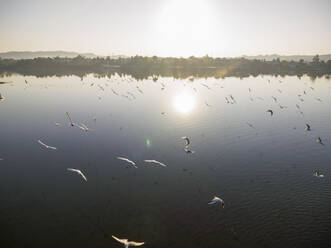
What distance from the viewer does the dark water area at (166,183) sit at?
20.0m

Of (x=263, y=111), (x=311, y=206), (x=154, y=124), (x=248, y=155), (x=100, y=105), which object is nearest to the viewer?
(x=311, y=206)

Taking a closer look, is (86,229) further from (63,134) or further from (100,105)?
(100,105)

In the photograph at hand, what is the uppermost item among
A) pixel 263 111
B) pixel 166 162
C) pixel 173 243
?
pixel 263 111

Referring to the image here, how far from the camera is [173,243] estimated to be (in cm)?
1914

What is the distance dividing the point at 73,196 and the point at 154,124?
96.0 feet

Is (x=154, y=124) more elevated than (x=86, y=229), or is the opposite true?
(x=154, y=124)

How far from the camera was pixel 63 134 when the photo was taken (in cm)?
4403

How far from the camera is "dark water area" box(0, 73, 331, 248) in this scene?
20.0m

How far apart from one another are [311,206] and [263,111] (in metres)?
44.7

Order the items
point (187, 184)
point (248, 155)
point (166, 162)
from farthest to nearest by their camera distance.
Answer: point (248, 155) < point (166, 162) < point (187, 184)

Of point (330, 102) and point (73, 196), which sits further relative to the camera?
point (330, 102)

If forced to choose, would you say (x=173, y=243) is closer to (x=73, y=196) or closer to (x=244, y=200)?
(x=244, y=200)

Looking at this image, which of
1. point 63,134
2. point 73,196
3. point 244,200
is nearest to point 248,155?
point 244,200

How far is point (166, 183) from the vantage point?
27.6 metres
